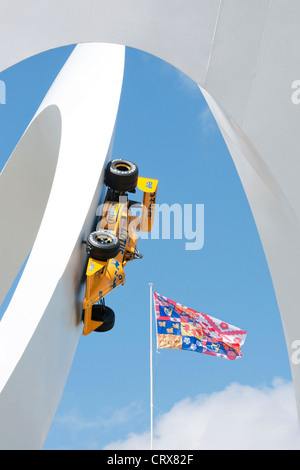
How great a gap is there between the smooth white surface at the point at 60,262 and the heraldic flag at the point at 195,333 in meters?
2.15

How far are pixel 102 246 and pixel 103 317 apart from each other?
169 centimetres

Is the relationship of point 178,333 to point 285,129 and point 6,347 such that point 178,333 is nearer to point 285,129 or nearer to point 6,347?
point 6,347

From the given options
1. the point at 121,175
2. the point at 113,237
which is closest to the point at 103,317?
the point at 113,237

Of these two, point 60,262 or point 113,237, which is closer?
point 60,262

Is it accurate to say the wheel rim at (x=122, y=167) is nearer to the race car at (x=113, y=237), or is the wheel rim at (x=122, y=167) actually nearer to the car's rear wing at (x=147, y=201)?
the race car at (x=113, y=237)

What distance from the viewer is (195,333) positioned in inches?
381

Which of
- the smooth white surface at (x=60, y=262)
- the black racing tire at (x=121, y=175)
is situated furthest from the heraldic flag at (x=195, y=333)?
Answer: the black racing tire at (x=121, y=175)

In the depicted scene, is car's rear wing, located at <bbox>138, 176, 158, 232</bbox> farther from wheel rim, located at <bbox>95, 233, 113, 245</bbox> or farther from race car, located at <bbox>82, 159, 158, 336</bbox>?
wheel rim, located at <bbox>95, 233, 113, 245</bbox>

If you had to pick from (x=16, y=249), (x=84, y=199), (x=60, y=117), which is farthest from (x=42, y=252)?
(x=60, y=117)

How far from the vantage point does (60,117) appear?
8.39m

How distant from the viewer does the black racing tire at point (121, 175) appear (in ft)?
28.2

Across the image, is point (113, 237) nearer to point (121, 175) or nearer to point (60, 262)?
point (60, 262)

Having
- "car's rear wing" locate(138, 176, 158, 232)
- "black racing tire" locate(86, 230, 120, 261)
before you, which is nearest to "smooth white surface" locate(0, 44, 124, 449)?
"black racing tire" locate(86, 230, 120, 261)

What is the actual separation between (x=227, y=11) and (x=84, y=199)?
4.41 m
